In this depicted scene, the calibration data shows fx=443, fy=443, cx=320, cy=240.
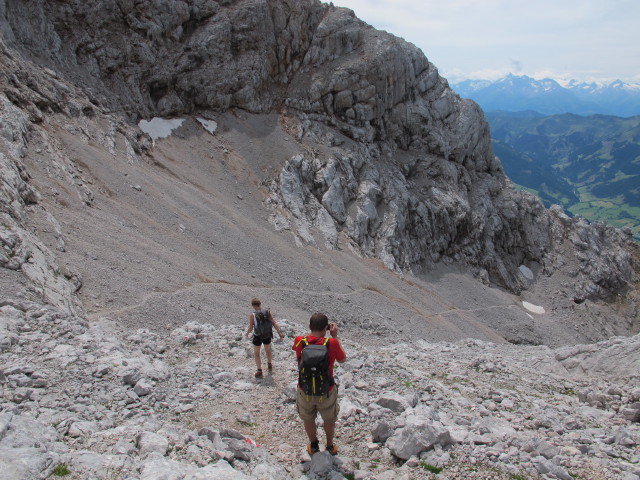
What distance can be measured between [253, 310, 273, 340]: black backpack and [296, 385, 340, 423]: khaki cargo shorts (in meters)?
5.31

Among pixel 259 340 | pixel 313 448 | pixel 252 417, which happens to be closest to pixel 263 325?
pixel 259 340

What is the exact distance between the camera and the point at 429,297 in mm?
49031

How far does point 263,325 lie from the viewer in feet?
47.0

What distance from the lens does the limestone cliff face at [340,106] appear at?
47031 millimetres

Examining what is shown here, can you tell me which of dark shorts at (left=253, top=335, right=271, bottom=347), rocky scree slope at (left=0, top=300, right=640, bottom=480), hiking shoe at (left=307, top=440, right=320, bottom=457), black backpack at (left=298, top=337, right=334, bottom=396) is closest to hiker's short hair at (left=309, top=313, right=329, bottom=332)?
black backpack at (left=298, top=337, right=334, bottom=396)

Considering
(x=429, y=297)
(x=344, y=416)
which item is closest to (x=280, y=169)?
(x=429, y=297)

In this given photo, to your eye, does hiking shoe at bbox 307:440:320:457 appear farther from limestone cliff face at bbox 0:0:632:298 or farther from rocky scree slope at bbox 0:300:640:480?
limestone cliff face at bbox 0:0:632:298

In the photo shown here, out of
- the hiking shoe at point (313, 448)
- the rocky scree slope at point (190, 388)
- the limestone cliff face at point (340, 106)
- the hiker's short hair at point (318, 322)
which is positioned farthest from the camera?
the limestone cliff face at point (340, 106)

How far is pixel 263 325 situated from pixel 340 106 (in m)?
49.3

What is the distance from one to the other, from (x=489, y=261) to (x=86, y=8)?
5883cm

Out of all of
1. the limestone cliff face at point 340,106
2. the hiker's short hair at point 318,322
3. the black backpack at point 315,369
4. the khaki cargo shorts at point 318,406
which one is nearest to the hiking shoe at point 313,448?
the khaki cargo shorts at point 318,406

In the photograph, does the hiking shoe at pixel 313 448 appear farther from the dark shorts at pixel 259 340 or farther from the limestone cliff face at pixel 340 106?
the limestone cliff face at pixel 340 106

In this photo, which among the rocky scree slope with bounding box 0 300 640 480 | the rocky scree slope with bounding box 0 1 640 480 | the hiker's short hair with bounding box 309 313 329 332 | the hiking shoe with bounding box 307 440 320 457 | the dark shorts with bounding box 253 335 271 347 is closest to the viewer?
the rocky scree slope with bounding box 0 300 640 480

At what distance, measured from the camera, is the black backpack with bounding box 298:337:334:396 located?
333 inches
